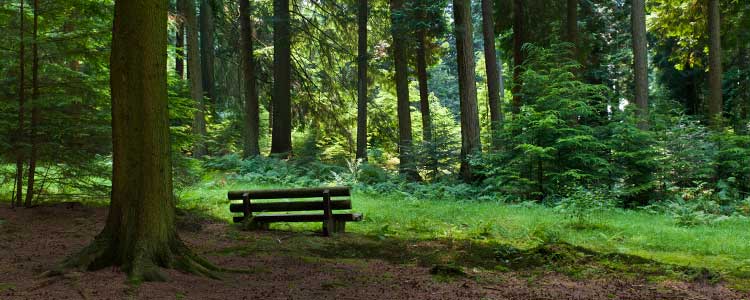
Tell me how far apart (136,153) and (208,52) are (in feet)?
67.5

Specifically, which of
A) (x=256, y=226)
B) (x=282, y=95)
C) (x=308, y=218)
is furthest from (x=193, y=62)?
(x=308, y=218)

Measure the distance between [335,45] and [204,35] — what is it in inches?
237

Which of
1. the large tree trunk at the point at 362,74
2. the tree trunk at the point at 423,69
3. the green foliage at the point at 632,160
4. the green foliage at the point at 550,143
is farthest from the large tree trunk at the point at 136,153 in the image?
the tree trunk at the point at 423,69

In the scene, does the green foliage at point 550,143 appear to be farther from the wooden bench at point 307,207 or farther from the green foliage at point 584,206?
the wooden bench at point 307,207

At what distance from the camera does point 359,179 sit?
1769cm

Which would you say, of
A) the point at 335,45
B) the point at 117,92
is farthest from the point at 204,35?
the point at 117,92

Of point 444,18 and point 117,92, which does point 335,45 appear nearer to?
point 444,18

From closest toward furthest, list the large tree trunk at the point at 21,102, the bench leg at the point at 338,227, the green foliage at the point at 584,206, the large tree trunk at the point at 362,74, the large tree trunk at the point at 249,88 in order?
the large tree trunk at the point at 21,102, the bench leg at the point at 338,227, the green foliage at the point at 584,206, the large tree trunk at the point at 362,74, the large tree trunk at the point at 249,88

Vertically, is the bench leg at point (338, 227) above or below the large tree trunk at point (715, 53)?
below

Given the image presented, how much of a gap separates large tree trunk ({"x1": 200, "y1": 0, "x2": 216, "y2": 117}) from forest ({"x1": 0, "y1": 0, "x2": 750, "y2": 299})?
468 millimetres

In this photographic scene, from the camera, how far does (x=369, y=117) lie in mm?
25422

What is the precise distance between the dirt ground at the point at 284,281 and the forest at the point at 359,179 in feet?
0.12

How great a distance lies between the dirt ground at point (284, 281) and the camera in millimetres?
5109

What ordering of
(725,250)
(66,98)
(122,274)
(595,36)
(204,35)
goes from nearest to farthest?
(122,274), (725,250), (66,98), (595,36), (204,35)
